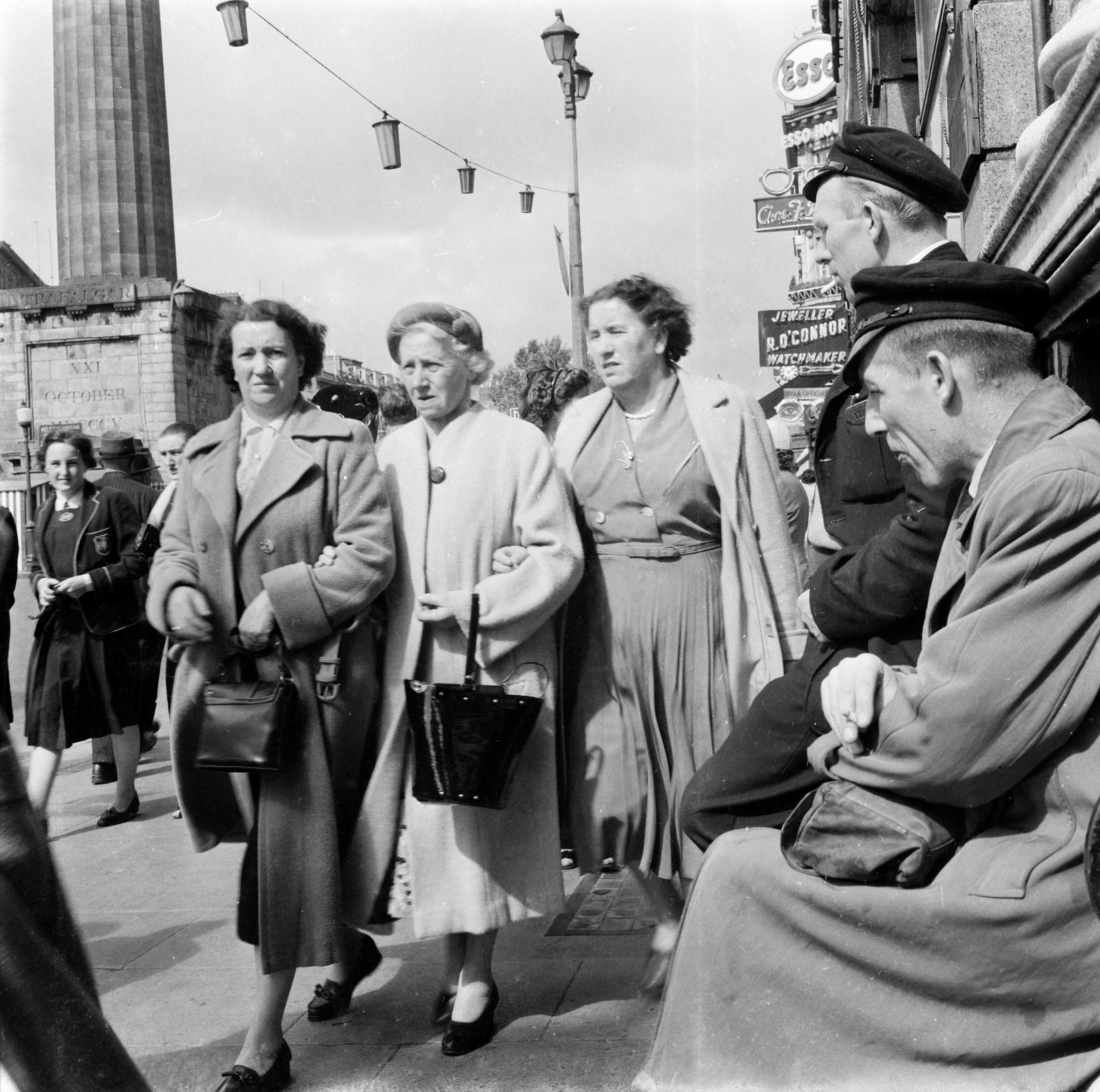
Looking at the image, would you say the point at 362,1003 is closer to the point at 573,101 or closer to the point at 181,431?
the point at 181,431

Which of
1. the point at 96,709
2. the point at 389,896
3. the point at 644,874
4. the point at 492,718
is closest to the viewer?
the point at 492,718

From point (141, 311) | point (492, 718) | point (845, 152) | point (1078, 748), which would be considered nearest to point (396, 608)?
point (492, 718)

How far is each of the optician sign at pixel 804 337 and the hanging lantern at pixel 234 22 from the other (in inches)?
302

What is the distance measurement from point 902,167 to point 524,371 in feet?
14.5

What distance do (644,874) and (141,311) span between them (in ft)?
122

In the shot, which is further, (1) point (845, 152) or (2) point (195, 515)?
(2) point (195, 515)

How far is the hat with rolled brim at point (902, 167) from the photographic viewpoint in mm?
3387

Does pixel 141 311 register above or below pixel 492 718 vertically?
above

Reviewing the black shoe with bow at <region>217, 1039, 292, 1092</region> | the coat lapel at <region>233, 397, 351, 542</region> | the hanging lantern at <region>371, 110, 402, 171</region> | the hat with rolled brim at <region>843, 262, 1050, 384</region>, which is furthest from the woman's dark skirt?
the hanging lantern at <region>371, 110, 402, 171</region>

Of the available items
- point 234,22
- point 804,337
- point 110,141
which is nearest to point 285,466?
point 234,22

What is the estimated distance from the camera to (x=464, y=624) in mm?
3836

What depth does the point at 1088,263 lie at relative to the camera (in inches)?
118

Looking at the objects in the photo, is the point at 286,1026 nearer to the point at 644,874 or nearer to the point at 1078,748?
the point at 644,874

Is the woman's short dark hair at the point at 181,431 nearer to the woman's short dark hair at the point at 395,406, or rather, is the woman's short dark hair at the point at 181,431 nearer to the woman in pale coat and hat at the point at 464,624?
the woman's short dark hair at the point at 395,406
